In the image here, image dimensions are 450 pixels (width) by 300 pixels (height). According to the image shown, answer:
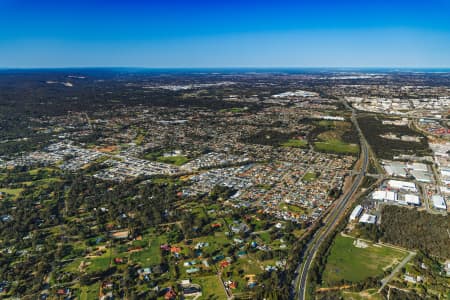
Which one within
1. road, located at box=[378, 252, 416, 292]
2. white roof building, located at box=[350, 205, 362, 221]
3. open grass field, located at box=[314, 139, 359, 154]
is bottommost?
road, located at box=[378, 252, 416, 292]

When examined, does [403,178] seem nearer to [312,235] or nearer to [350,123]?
[312,235]

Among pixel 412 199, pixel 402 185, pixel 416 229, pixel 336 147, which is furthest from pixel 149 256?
pixel 336 147

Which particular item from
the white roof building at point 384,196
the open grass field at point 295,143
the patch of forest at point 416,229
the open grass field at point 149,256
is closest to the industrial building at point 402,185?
the white roof building at point 384,196

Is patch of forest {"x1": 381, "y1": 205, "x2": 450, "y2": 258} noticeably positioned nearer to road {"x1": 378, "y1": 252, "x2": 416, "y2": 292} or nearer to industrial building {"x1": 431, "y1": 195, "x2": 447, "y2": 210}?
road {"x1": 378, "y1": 252, "x2": 416, "y2": 292}

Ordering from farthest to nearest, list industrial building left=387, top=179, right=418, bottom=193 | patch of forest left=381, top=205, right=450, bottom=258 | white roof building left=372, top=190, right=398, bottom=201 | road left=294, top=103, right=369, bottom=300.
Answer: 1. industrial building left=387, top=179, right=418, bottom=193
2. white roof building left=372, top=190, right=398, bottom=201
3. patch of forest left=381, top=205, right=450, bottom=258
4. road left=294, top=103, right=369, bottom=300

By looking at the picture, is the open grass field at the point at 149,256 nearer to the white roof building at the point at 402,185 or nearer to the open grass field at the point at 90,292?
the open grass field at the point at 90,292

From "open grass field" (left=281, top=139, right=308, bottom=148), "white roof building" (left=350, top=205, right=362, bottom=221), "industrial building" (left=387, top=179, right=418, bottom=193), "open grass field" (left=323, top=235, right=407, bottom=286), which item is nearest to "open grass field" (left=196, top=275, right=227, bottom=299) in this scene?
"open grass field" (left=323, top=235, right=407, bottom=286)

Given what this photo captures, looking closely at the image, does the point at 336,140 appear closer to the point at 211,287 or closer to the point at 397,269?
the point at 397,269
